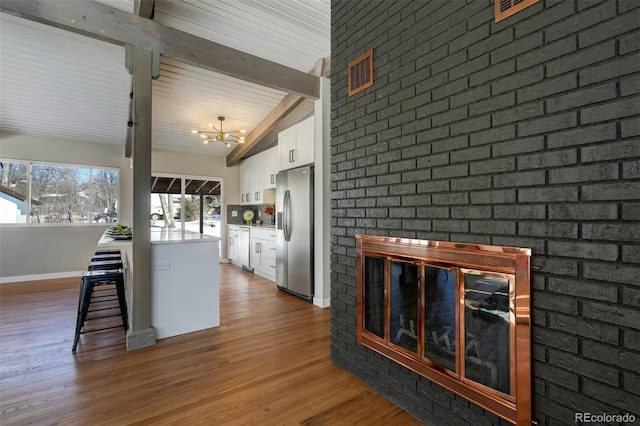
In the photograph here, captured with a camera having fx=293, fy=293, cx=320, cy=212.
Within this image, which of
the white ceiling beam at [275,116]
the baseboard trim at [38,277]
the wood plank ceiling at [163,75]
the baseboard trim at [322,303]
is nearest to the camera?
the wood plank ceiling at [163,75]

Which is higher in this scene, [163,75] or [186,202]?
[163,75]

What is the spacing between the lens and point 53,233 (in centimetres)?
549

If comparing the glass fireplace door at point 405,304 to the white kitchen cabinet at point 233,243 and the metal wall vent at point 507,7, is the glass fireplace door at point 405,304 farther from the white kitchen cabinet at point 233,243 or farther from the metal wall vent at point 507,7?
the white kitchen cabinet at point 233,243

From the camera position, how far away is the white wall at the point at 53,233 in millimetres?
5184

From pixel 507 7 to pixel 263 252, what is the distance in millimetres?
4886

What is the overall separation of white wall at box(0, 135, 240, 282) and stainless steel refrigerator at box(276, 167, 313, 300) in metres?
3.69

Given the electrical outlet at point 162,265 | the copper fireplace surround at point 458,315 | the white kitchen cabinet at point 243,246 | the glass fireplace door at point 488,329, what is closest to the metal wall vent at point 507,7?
the copper fireplace surround at point 458,315

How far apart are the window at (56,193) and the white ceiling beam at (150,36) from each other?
4216mm

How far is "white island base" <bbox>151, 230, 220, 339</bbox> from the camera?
2.86 meters

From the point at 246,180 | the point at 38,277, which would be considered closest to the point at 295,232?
the point at 246,180

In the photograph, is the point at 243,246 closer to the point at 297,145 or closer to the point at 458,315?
the point at 297,145

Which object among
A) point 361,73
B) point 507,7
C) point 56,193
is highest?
point 361,73

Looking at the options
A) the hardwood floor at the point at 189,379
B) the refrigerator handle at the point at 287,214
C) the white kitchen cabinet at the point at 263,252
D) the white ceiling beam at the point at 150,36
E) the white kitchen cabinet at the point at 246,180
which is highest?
the white ceiling beam at the point at 150,36

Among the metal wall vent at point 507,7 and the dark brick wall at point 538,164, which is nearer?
the dark brick wall at point 538,164
